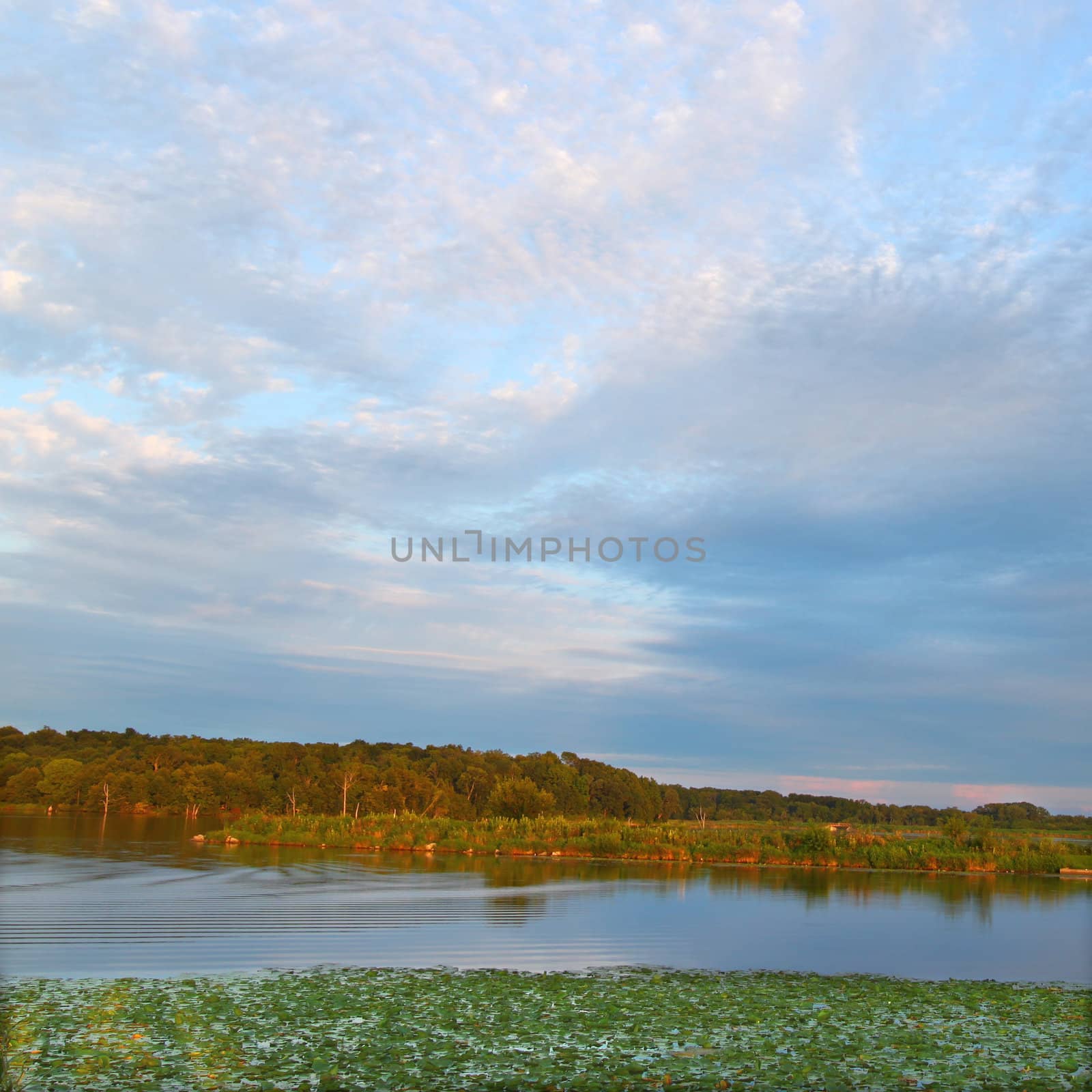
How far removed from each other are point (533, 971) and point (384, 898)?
13.1 meters

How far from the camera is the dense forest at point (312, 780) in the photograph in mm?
99688

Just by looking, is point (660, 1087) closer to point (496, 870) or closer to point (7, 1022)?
point (7, 1022)

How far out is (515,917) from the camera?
24344 millimetres

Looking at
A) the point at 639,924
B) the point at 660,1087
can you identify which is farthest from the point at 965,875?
the point at 660,1087

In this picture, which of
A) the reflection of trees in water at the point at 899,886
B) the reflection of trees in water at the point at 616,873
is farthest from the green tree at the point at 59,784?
the reflection of trees in water at the point at 899,886

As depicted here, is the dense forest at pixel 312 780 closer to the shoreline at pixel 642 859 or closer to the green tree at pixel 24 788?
the green tree at pixel 24 788

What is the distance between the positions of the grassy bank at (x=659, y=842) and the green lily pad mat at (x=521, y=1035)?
107ft

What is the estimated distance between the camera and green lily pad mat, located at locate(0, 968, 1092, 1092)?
9250 mm

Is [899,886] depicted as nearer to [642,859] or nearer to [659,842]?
[642,859]

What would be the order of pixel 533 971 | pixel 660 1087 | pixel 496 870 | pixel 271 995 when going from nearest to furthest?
1. pixel 660 1087
2. pixel 271 995
3. pixel 533 971
4. pixel 496 870

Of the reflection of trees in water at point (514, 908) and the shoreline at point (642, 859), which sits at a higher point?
the reflection of trees in water at point (514, 908)

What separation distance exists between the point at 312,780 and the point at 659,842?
69.3m

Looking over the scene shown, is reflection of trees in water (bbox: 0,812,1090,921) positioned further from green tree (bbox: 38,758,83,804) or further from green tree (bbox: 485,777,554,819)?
green tree (bbox: 38,758,83,804)

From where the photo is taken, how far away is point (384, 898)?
28062 millimetres
